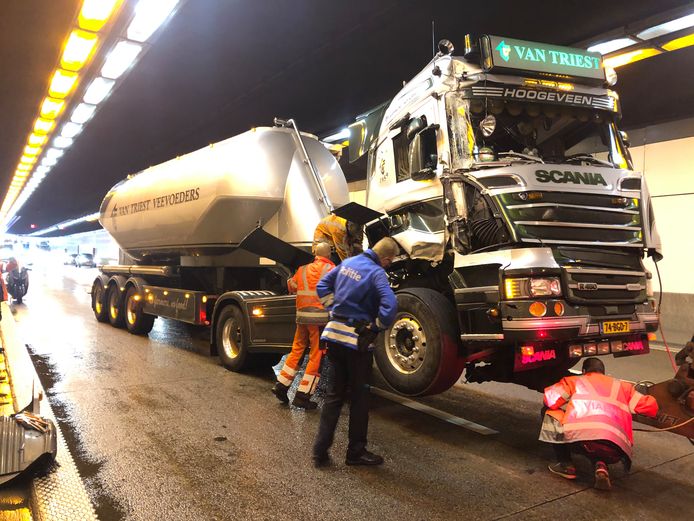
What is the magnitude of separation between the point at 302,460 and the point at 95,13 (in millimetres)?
5605

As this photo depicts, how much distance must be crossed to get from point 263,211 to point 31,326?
7725 mm

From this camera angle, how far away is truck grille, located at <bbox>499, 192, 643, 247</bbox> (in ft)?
14.3

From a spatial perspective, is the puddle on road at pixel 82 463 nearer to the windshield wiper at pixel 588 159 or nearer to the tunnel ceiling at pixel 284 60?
the tunnel ceiling at pixel 284 60

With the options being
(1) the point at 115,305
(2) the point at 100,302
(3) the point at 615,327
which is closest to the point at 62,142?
(2) the point at 100,302

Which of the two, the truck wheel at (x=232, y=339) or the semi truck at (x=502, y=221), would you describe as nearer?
the semi truck at (x=502, y=221)

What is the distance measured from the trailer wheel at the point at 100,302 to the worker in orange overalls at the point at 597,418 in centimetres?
1150

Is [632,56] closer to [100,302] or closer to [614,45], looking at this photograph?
[614,45]

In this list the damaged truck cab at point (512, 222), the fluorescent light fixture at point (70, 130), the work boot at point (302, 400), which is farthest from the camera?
the fluorescent light fixture at point (70, 130)

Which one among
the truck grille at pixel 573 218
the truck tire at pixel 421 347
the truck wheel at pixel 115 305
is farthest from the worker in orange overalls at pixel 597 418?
the truck wheel at pixel 115 305

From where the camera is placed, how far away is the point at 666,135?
11547 millimetres

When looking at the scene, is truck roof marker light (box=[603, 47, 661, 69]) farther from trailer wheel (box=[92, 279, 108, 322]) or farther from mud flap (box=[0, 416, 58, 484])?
trailer wheel (box=[92, 279, 108, 322])

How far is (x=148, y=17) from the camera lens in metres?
6.43

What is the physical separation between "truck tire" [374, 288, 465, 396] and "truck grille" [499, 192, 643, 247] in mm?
1049

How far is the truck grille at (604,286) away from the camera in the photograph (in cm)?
425
